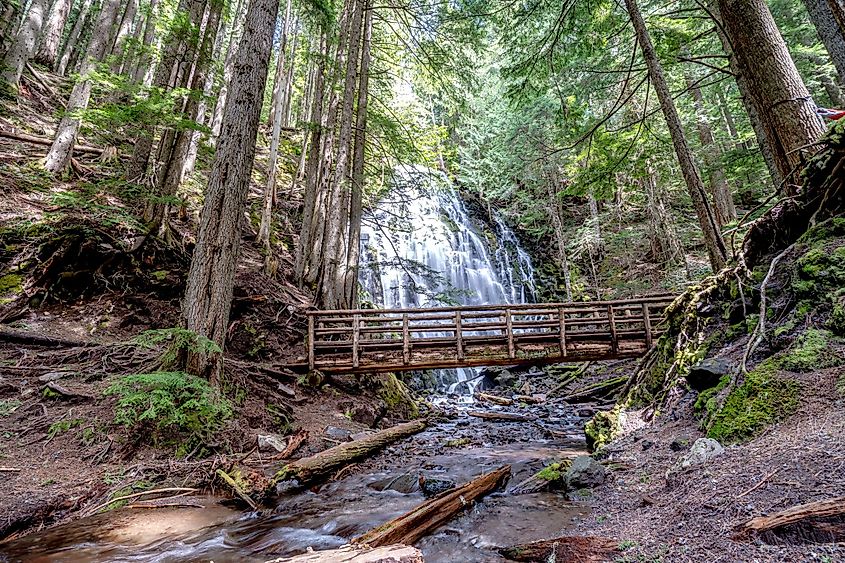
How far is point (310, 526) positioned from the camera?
3660mm

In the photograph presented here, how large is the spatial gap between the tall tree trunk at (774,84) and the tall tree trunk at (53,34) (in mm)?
17241

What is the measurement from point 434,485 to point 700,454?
2665mm

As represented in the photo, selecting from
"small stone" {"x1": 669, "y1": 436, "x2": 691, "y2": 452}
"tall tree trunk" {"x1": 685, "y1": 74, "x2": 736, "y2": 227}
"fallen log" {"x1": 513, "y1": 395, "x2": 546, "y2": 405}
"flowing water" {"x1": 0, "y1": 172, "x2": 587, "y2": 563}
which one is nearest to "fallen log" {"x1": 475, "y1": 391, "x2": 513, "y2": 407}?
"fallen log" {"x1": 513, "y1": 395, "x2": 546, "y2": 405}

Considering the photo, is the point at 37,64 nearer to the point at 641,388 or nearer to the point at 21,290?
the point at 21,290

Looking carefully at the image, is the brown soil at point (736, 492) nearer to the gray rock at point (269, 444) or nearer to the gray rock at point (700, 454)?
the gray rock at point (700, 454)

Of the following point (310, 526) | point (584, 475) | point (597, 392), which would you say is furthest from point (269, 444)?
point (597, 392)

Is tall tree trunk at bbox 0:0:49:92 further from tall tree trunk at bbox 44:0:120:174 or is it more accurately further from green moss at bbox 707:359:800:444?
green moss at bbox 707:359:800:444

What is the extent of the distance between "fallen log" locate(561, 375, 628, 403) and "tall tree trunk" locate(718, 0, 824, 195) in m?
7.10

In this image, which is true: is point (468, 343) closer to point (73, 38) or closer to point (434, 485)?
point (434, 485)

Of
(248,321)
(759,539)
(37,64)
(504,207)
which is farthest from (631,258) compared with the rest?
(37,64)

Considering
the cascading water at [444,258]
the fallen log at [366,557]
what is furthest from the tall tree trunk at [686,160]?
the fallen log at [366,557]

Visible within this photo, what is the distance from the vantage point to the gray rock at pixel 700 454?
311cm

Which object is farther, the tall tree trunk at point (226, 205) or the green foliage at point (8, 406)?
the tall tree trunk at point (226, 205)

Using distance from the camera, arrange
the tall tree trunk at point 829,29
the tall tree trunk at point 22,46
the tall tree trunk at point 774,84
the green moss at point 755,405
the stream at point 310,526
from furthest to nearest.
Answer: the tall tree trunk at point 22,46, the tall tree trunk at point 829,29, the tall tree trunk at point 774,84, the green moss at point 755,405, the stream at point 310,526
